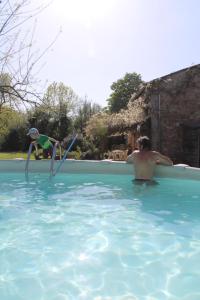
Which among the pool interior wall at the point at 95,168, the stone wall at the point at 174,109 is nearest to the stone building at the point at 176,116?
the stone wall at the point at 174,109

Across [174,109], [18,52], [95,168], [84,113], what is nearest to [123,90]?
[84,113]

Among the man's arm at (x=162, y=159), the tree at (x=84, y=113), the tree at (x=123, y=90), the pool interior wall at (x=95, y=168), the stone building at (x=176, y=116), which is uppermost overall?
the tree at (x=123, y=90)

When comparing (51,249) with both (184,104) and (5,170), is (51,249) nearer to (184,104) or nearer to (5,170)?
(5,170)

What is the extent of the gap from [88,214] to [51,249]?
5.94 ft

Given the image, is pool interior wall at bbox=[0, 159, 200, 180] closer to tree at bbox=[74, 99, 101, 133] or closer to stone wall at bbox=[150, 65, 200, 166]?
stone wall at bbox=[150, 65, 200, 166]

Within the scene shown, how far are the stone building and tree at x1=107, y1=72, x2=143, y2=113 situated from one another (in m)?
28.3

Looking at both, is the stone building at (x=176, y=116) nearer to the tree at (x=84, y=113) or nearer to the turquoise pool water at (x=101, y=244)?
the turquoise pool water at (x=101, y=244)

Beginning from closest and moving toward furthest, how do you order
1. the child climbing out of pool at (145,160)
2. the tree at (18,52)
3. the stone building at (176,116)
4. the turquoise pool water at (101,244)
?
the turquoise pool water at (101,244), the tree at (18,52), the child climbing out of pool at (145,160), the stone building at (176,116)

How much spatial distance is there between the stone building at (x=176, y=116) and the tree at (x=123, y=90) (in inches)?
1115

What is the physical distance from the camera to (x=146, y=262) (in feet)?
13.0

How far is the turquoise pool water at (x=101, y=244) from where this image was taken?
11.0 ft

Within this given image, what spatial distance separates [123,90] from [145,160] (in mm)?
39068

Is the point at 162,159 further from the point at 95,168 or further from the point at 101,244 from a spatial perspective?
the point at 101,244

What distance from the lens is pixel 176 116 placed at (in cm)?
1616
